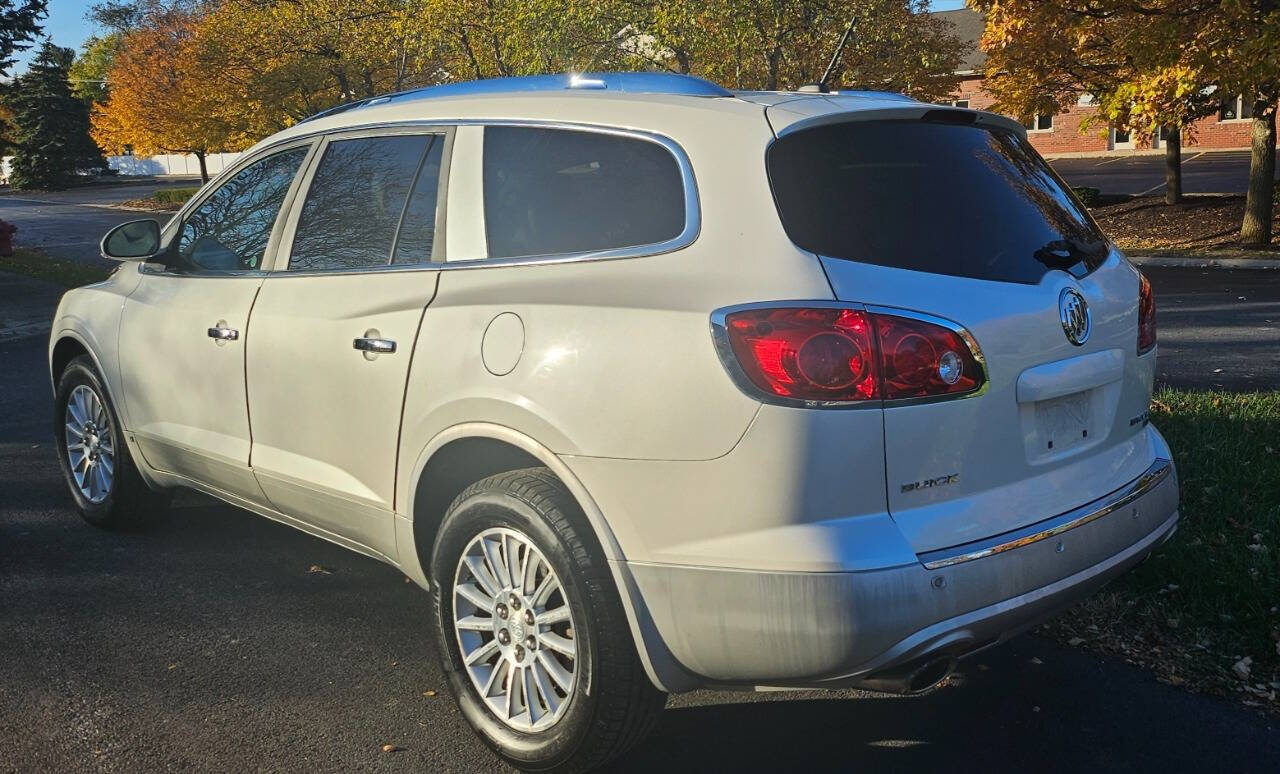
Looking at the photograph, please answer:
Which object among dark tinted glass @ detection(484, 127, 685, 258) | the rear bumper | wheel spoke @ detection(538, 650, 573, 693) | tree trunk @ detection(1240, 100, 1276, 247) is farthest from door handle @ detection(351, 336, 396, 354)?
tree trunk @ detection(1240, 100, 1276, 247)

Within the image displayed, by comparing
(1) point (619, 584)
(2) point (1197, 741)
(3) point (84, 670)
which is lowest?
(2) point (1197, 741)

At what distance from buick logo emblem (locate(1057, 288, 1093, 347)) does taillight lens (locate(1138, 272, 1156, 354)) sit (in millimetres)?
404

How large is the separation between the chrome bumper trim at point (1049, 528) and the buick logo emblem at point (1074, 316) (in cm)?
44

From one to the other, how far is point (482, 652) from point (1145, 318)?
222 cm

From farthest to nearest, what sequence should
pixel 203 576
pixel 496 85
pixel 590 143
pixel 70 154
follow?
pixel 70 154
pixel 203 576
pixel 496 85
pixel 590 143

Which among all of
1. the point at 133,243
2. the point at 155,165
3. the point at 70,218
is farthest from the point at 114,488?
the point at 155,165

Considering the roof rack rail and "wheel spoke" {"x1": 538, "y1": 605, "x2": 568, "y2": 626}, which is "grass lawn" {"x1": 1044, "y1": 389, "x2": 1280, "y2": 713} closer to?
"wheel spoke" {"x1": 538, "y1": 605, "x2": 568, "y2": 626}

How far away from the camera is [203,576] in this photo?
16.3 ft

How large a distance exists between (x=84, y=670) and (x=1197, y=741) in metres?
3.59

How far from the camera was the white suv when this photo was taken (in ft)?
8.98

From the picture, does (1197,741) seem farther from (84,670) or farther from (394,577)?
(84,670)

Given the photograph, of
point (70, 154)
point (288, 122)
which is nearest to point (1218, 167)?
point (288, 122)

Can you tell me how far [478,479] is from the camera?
11.7ft

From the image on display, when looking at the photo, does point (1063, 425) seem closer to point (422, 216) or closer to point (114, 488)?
point (422, 216)
